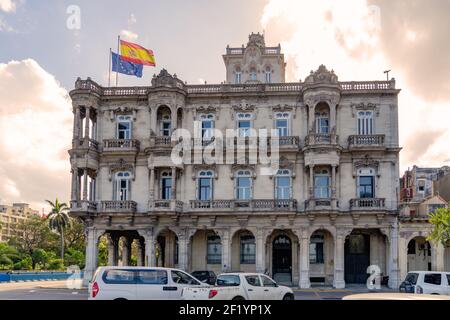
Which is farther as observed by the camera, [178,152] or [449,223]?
[178,152]

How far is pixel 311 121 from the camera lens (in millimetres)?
38875

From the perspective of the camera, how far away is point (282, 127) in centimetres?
4038

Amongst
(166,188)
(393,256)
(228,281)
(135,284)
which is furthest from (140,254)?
(135,284)

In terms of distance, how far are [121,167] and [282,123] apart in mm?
14198

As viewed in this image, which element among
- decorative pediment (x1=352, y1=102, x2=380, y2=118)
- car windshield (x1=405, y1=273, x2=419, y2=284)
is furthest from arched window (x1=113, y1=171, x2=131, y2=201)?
car windshield (x1=405, y1=273, x2=419, y2=284)

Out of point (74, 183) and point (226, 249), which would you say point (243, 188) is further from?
point (74, 183)

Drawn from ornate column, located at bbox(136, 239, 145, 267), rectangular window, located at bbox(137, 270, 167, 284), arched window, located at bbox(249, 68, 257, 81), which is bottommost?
ornate column, located at bbox(136, 239, 145, 267)

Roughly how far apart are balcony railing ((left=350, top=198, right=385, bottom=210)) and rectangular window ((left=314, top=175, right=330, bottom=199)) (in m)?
2.28

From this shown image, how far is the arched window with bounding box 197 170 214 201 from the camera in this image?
4016 centimetres

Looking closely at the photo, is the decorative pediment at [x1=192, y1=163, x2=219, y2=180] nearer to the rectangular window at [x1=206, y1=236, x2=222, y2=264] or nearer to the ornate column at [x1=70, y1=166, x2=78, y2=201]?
the rectangular window at [x1=206, y1=236, x2=222, y2=264]

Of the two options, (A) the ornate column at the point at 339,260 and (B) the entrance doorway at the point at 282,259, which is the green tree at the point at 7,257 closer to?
(B) the entrance doorway at the point at 282,259
